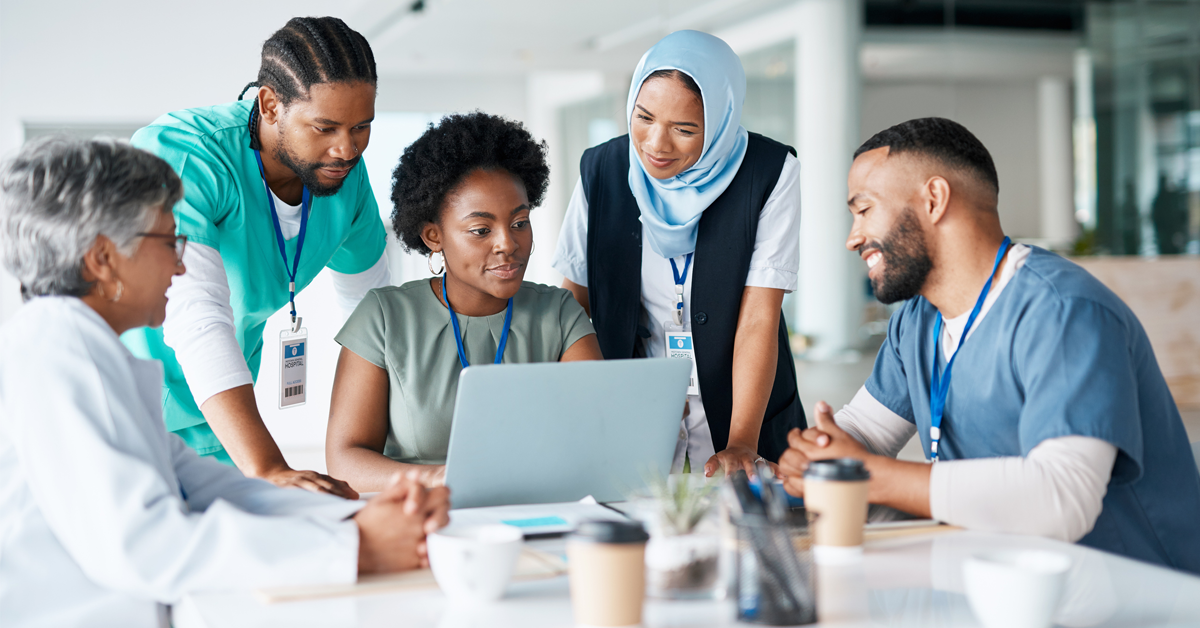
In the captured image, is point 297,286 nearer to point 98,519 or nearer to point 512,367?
point 512,367

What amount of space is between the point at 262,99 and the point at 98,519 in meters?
1.16

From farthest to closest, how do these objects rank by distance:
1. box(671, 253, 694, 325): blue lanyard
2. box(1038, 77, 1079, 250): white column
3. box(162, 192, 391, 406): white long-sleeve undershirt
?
box(1038, 77, 1079, 250): white column < box(671, 253, 694, 325): blue lanyard < box(162, 192, 391, 406): white long-sleeve undershirt

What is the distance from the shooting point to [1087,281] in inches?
59.2

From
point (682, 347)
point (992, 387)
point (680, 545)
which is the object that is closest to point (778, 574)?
point (680, 545)

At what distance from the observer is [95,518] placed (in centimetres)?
104

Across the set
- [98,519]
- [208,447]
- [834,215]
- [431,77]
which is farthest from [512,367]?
[431,77]

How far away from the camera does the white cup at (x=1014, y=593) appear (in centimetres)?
89

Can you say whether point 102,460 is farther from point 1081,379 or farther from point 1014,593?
point 1081,379

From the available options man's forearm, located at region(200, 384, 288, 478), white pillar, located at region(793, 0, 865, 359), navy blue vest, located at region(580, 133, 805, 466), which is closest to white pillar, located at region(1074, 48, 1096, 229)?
white pillar, located at region(793, 0, 865, 359)

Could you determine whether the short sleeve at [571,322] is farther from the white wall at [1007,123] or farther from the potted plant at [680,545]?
the white wall at [1007,123]

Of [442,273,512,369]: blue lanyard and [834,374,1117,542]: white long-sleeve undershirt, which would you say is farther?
[442,273,512,369]: blue lanyard

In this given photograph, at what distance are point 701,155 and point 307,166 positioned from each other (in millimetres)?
836

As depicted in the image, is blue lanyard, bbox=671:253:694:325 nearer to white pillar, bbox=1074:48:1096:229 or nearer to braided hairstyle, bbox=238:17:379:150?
braided hairstyle, bbox=238:17:379:150

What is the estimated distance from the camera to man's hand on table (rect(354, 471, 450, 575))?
3.76 ft
